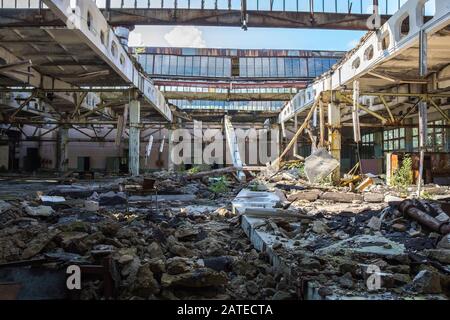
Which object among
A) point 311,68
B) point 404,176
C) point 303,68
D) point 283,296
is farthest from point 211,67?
point 283,296

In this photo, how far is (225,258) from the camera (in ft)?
14.1

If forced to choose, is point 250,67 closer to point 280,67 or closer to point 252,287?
point 280,67

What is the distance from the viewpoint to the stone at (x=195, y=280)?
339 centimetres

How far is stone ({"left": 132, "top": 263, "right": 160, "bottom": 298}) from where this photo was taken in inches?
130

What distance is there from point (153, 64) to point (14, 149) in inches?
544

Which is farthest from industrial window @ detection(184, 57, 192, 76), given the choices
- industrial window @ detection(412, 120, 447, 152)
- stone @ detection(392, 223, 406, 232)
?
stone @ detection(392, 223, 406, 232)

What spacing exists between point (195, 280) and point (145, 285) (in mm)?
432

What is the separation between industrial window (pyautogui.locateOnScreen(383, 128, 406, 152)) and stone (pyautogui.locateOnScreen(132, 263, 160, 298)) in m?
21.3

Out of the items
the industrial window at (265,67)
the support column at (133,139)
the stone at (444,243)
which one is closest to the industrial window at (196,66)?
the industrial window at (265,67)

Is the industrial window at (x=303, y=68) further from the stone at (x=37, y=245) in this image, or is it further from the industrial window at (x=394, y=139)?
the stone at (x=37, y=245)

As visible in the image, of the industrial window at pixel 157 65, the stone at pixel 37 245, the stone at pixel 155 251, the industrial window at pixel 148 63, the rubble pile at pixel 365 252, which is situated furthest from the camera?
the industrial window at pixel 148 63

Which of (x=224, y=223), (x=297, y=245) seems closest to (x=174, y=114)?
(x=224, y=223)

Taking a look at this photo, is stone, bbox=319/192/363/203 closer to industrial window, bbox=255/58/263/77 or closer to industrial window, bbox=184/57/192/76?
industrial window, bbox=255/58/263/77

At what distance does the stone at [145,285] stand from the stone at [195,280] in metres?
0.09
